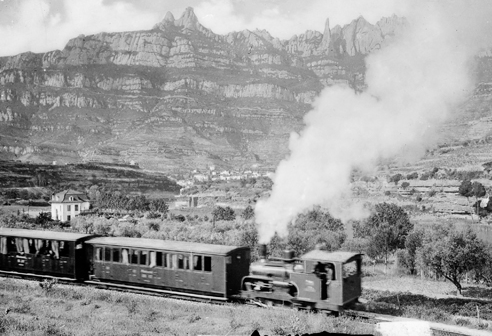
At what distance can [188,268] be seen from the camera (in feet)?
62.4

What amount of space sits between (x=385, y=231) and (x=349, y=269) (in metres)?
32.6

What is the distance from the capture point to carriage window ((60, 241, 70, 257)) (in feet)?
73.2

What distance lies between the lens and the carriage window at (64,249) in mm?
22312

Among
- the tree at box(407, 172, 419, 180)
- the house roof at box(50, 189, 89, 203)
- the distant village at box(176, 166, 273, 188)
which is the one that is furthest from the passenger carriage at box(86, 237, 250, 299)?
the distant village at box(176, 166, 273, 188)

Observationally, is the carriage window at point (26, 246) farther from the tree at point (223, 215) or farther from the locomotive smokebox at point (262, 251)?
the tree at point (223, 215)

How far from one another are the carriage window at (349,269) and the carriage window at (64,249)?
13.5 meters

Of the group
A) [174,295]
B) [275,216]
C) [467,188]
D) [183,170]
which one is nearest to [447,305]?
[275,216]

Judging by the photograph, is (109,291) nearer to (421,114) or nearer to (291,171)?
(291,171)

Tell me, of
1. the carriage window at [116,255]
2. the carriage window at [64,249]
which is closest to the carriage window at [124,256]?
the carriage window at [116,255]

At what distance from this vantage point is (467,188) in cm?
8088

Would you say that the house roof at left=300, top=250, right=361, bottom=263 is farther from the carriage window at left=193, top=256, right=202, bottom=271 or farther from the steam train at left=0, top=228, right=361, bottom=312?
the carriage window at left=193, top=256, right=202, bottom=271

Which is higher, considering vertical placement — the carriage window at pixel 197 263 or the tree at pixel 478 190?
the carriage window at pixel 197 263

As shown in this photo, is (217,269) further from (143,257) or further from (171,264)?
(143,257)

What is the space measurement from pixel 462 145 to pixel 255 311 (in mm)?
117222
